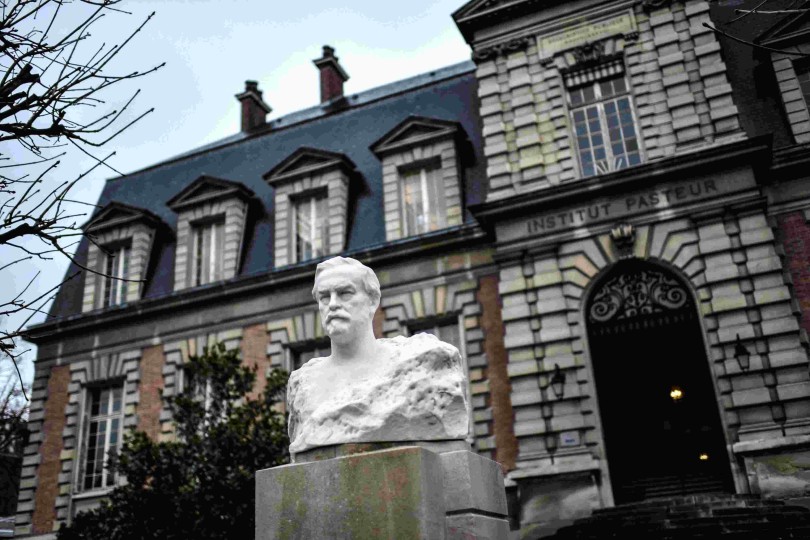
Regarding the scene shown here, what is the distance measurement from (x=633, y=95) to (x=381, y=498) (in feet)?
46.9

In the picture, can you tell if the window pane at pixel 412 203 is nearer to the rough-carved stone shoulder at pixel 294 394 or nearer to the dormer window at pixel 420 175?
the dormer window at pixel 420 175

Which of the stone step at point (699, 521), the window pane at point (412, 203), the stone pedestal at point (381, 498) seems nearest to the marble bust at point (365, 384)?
the stone pedestal at point (381, 498)

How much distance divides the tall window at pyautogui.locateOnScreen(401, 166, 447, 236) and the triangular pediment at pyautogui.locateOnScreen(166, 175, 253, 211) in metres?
4.90

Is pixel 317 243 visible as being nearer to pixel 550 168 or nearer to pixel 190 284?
pixel 190 284

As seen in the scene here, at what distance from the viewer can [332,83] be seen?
27.6m

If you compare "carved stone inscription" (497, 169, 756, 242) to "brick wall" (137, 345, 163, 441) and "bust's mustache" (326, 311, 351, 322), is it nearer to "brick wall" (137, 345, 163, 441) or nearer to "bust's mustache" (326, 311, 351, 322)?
"brick wall" (137, 345, 163, 441)

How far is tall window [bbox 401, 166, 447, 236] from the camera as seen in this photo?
19.3 metres

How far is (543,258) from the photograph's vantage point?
16344 millimetres

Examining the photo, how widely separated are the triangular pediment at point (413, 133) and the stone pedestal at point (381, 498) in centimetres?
1475

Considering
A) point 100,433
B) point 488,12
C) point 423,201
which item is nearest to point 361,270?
point 423,201

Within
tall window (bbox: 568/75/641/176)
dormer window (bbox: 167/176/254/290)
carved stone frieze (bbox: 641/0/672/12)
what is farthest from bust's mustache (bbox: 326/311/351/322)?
dormer window (bbox: 167/176/254/290)

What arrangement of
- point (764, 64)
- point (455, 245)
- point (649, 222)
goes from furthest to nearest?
point (455, 245), point (764, 64), point (649, 222)

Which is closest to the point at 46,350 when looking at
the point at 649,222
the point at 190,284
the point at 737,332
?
the point at 190,284

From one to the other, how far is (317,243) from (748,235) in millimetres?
10655
